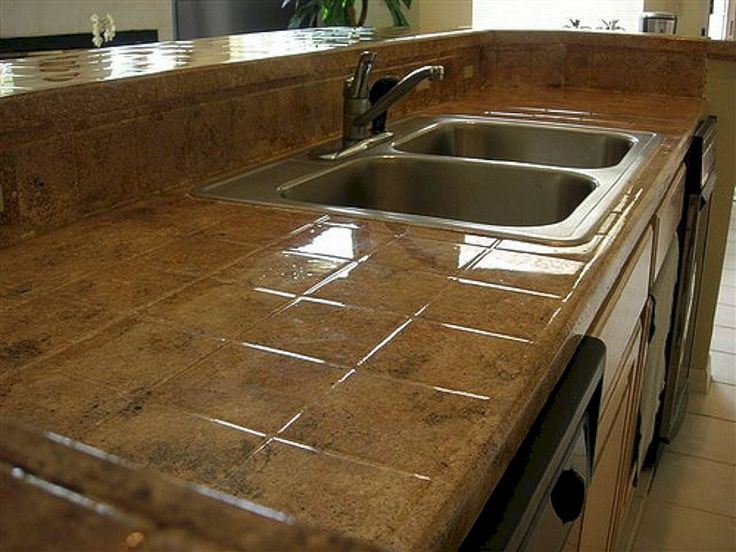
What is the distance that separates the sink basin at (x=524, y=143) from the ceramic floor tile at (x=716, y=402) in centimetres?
96

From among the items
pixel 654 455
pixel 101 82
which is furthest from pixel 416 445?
pixel 654 455

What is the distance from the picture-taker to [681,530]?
2018 millimetres

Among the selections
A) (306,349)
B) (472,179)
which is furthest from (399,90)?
(306,349)

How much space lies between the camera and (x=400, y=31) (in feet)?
7.98

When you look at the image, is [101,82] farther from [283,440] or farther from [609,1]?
[609,1]

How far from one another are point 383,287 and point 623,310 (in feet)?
1.56

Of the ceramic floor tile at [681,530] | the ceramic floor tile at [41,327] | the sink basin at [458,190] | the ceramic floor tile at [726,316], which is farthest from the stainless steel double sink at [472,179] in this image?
the ceramic floor tile at [726,316]

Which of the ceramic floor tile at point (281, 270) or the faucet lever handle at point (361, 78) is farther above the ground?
Result: the faucet lever handle at point (361, 78)

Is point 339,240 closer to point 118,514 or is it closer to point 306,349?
point 306,349

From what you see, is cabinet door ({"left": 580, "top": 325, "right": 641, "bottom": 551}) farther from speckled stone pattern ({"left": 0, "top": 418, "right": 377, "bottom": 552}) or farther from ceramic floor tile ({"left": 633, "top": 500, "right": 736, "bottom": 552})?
speckled stone pattern ({"left": 0, "top": 418, "right": 377, "bottom": 552})

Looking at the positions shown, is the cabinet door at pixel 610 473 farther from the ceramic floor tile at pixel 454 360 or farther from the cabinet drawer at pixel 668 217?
the ceramic floor tile at pixel 454 360

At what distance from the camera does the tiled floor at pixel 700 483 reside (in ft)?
6.55

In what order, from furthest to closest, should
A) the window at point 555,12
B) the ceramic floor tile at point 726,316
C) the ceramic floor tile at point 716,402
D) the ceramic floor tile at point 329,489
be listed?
the window at point 555,12 → the ceramic floor tile at point 726,316 → the ceramic floor tile at point 716,402 → the ceramic floor tile at point 329,489

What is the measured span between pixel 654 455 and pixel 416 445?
1.74 meters
